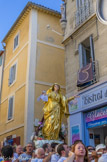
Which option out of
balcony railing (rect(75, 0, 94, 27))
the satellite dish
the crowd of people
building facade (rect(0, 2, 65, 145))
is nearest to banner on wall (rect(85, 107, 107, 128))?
the crowd of people

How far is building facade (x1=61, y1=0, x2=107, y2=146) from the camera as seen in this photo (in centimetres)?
942

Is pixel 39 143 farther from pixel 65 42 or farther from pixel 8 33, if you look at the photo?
pixel 8 33

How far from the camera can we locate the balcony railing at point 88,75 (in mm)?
9836

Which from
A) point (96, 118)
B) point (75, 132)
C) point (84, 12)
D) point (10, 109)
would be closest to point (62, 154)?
point (96, 118)

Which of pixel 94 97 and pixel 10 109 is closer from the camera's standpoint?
pixel 94 97

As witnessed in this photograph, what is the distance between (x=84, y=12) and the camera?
37.9ft

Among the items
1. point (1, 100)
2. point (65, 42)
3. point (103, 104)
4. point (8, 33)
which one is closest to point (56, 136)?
point (103, 104)

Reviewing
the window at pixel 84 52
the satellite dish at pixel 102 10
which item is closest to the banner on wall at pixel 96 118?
the window at pixel 84 52

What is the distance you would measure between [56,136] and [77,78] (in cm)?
374

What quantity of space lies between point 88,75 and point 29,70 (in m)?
5.38

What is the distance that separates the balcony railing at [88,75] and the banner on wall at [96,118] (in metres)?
1.29

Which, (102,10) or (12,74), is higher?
(12,74)

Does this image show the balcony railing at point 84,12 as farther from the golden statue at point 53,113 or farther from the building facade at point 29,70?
the golden statue at point 53,113

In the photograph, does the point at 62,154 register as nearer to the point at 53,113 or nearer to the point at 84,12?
the point at 53,113
